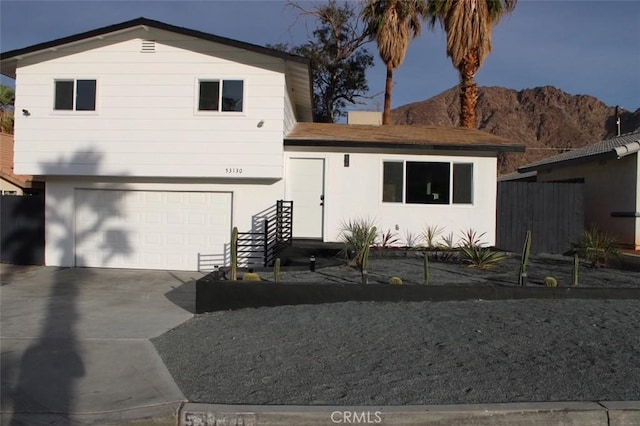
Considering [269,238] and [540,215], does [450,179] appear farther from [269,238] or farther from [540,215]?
[269,238]

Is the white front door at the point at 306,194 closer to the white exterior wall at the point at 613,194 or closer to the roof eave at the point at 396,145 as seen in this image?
the roof eave at the point at 396,145

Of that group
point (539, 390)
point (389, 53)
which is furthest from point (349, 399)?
point (389, 53)

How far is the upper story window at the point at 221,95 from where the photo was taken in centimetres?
1344

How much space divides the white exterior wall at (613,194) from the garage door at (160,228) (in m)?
10.6

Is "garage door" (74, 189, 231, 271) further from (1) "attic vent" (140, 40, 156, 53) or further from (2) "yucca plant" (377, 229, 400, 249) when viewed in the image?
(2) "yucca plant" (377, 229, 400, 249)

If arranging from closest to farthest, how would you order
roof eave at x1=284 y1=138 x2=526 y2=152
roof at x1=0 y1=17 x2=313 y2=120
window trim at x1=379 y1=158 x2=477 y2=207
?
roof at x1=0 y1=17 x2=313 y2=120 < roof eave at x1=284 y1=138 x2=526 y2=152 < window trim at x1=379 y1=158 x2=477 y2=207

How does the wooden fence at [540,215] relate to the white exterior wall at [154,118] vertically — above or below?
below

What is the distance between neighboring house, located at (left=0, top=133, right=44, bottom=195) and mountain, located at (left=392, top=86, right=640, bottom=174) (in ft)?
207

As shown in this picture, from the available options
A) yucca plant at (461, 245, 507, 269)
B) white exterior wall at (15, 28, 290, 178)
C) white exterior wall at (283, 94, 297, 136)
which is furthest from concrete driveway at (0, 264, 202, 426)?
yucca plant at (461, 245, 507, 269)

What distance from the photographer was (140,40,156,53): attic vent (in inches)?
534

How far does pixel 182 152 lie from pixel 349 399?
31.6 feet

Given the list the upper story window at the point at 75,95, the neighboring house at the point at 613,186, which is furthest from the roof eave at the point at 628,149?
the upper story window at the point at 75,95

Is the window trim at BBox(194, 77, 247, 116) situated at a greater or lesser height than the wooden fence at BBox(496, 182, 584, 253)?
greater

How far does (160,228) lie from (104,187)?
5.78ft
